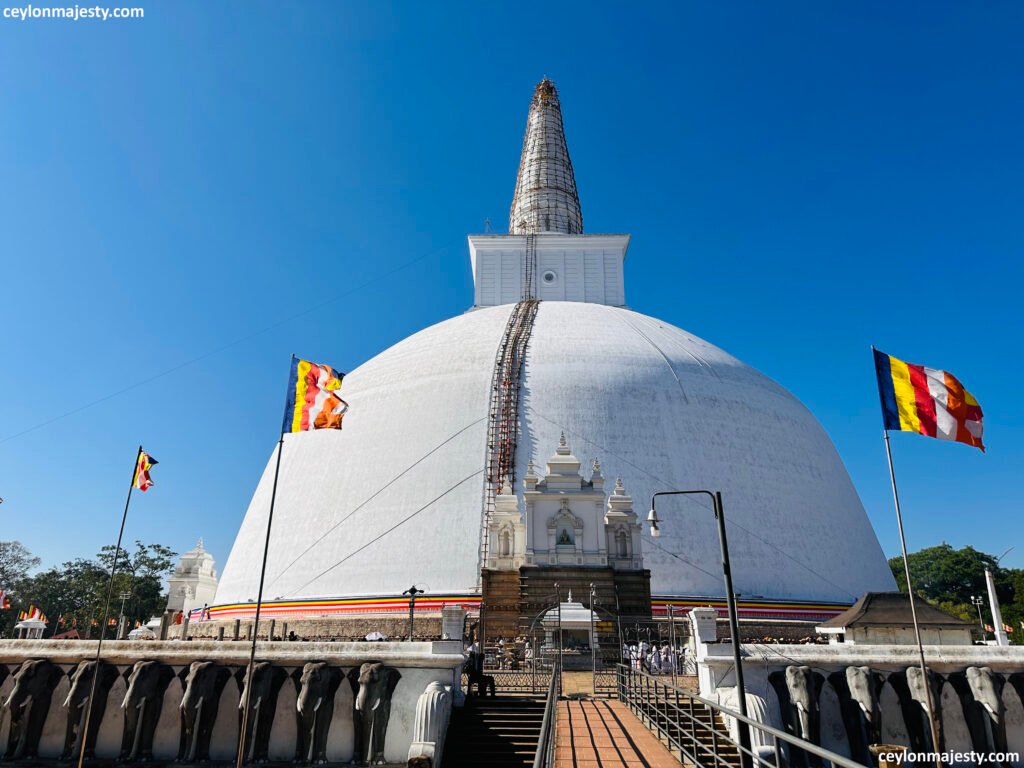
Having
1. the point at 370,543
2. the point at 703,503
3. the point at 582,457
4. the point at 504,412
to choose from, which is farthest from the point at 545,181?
the point at 370,543

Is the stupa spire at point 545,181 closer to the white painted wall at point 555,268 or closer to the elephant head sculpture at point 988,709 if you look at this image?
the white painted wall at point 555,268

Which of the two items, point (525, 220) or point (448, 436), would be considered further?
point (525, 220)

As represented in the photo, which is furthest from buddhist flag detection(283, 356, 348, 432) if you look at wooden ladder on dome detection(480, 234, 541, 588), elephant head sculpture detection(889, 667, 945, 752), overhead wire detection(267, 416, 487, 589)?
elephant head sculpture detection(889, 667, 945, 752)

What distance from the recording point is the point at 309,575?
2511 cm

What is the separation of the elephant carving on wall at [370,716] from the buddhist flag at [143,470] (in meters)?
7.36

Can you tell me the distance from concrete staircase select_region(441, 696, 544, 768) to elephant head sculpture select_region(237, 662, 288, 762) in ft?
11.7

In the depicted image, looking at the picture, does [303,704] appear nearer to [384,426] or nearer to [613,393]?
[384,426]

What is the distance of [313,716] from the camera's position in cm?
1348

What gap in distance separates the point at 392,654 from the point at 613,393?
1592 centimetres

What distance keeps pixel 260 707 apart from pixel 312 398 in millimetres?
6286

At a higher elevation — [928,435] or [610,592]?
[928,435]

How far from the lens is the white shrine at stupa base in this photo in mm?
23656

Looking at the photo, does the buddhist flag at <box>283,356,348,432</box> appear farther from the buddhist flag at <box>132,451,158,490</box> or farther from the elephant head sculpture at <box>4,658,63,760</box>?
the elephant head sculpture at <box>4,658,63,760</box>

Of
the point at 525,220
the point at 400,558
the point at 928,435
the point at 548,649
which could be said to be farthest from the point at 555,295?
the point at 928,435
